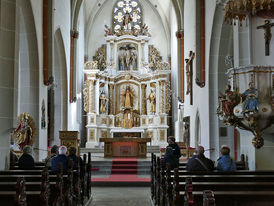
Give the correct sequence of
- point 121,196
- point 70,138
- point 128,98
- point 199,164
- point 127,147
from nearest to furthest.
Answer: point 199,164 < point 121,196 < point 70,138 < point 127,147 < point 128,98

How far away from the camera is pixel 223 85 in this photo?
13070mm

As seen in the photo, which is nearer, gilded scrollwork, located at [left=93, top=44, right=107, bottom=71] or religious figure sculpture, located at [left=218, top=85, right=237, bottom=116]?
religious figure sculpture, located at [left=218, top=85, right=237, bottom=116]

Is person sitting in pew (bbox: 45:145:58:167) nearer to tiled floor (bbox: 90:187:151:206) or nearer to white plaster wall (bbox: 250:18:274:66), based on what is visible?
tiled floor (bbox: 90:187:151:206)

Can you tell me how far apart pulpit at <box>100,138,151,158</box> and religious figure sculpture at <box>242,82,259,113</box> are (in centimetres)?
881

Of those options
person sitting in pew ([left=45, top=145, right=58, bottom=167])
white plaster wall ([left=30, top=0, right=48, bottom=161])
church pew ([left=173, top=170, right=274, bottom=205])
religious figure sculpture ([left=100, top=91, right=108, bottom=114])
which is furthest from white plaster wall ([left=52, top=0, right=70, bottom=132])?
church pew ([left=173, top=170, right=274, bottom=205])

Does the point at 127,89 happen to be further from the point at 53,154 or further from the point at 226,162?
the point at 226,162

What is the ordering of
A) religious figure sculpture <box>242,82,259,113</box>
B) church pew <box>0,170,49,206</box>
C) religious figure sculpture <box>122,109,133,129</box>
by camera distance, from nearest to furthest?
church pew <box>0,170,49,206</box> → religious figure sculpture <box>242,82,259,113</box> → religious figure sculpture <box>122,109,133,129</box>

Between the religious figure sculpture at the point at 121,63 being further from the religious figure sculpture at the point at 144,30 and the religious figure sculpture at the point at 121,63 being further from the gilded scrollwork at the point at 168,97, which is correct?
the gilded scrollwork at the point at 168,97

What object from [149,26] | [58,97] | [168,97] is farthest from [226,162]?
[149,26]

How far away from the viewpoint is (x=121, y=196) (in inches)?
357

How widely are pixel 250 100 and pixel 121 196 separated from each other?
3490 mm

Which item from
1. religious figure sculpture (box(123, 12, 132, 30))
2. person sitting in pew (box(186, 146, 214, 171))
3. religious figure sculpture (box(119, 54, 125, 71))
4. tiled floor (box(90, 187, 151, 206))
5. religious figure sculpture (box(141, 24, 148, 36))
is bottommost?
tiled floor (box(90, 187, 151, 206))

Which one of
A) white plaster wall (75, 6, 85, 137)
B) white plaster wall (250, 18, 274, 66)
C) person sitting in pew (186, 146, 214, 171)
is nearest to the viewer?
person sitting in pew (186, 146, 214, 171)

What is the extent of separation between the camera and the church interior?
26.9 feet
